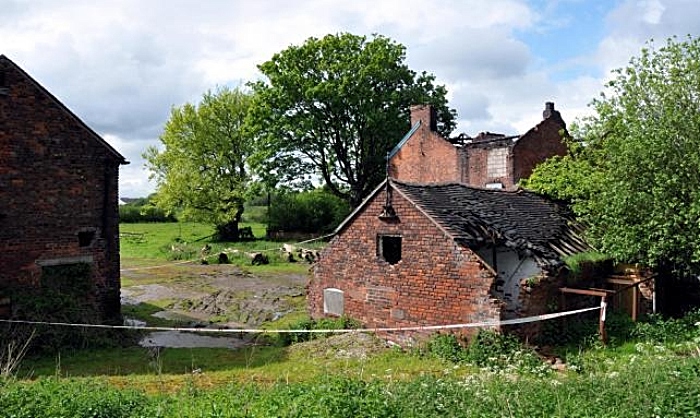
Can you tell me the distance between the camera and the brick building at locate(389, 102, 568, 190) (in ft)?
86.7

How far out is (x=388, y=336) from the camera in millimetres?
14719

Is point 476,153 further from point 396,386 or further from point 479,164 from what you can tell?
point 396,386

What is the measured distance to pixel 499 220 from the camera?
1598cm

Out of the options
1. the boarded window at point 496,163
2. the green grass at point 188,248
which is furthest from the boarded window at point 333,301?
the green grass at point 188,248

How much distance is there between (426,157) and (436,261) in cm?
1699

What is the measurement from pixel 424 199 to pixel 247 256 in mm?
21915

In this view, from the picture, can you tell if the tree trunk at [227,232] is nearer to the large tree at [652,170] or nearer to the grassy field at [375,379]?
the grassy field at [375,379]

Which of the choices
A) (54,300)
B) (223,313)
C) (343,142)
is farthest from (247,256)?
(54,300)

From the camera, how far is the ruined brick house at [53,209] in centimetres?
1475

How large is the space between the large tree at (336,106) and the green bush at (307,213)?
551 centimetres

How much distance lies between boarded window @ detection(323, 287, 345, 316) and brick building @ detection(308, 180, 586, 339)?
29mm

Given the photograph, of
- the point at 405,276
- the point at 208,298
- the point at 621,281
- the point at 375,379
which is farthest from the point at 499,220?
the point at 208,298

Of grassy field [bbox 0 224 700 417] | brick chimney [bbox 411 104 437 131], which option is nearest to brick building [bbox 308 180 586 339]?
grassy field [bbox 0 224 700 417]

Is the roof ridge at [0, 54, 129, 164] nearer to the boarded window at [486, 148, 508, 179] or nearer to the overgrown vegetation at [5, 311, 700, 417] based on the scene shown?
the overgrown vegetation at [5, 311, 700, 417]
